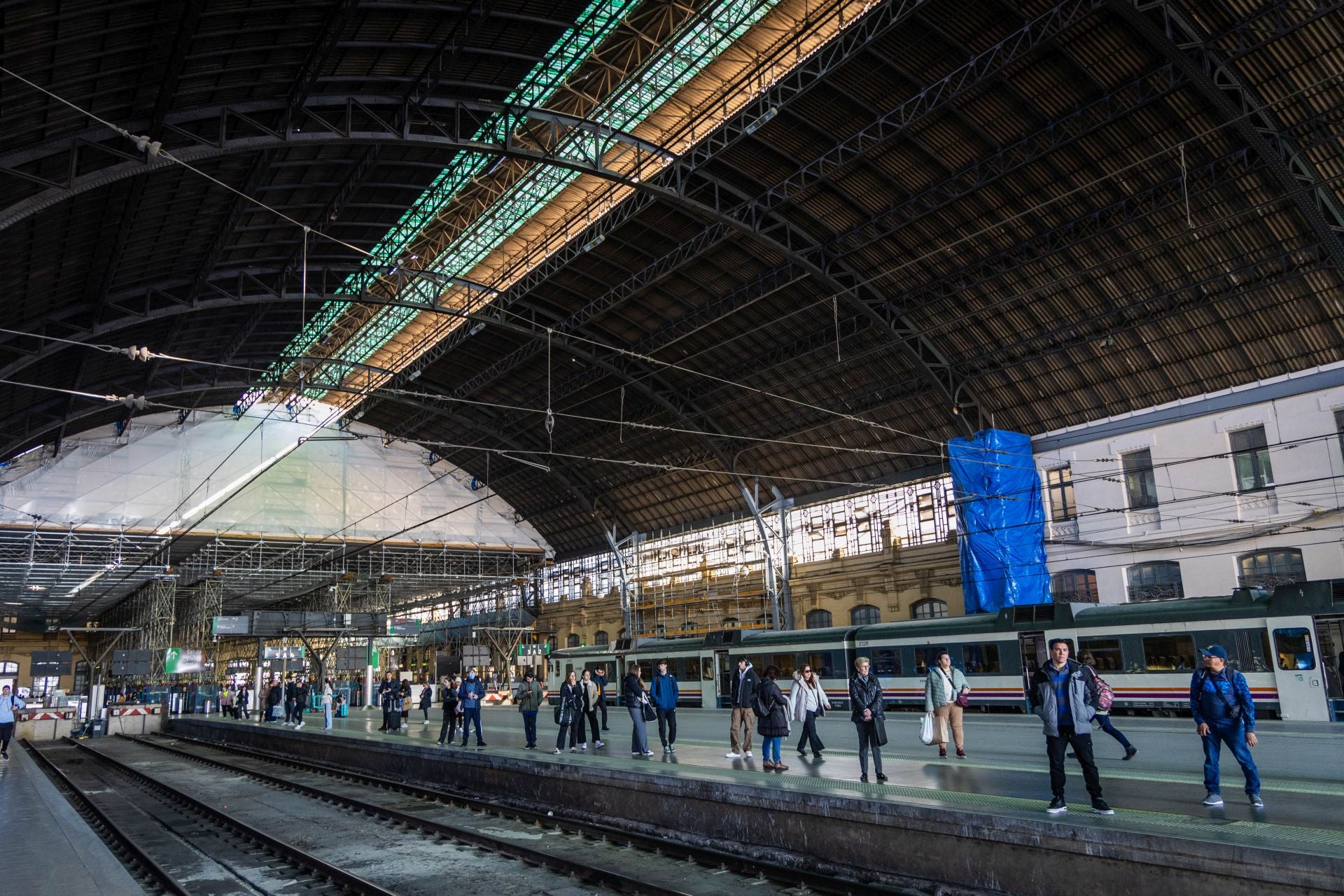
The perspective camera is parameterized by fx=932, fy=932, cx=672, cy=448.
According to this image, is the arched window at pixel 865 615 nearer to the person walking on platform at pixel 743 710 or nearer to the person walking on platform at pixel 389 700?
the person walking on platform at pixel 389 700

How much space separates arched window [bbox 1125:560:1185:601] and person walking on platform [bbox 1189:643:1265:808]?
2285 centimetres

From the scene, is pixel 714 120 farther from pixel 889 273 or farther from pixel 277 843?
pixel 277 843

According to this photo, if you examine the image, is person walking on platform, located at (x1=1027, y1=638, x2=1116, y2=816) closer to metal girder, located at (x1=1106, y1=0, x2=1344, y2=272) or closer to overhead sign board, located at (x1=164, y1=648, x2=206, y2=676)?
metal girder, located at (x1=1106, y1=0, x2=1344, y2=272)

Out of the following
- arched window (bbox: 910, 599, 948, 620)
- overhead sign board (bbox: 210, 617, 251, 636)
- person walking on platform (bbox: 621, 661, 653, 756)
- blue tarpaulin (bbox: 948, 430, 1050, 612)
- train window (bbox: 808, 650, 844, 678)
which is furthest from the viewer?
overhead sign board (bbox: 210, 617, 251, 636)

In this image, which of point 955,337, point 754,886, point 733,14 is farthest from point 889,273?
point 754,886

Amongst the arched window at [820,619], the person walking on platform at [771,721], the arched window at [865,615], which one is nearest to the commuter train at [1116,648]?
the arched window at [865,615]

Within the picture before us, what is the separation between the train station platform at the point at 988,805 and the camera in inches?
298

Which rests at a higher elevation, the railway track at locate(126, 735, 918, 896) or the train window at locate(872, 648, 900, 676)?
the train window at locate(872, 648, 900, 676)

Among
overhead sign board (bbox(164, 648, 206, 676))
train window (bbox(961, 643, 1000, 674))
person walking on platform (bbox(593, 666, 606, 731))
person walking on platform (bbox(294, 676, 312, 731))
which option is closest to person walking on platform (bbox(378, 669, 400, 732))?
person walking on platform (bbox(294, 676, 312, 731))

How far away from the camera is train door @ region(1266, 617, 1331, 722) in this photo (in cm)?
1967

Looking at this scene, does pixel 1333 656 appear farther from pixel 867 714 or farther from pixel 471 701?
pixel 471 701

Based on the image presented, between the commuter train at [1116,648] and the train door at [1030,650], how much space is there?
1.0 inches

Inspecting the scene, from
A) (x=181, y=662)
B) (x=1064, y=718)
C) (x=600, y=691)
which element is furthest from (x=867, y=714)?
(x=181, y=662)

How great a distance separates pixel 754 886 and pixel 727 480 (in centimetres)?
3838
